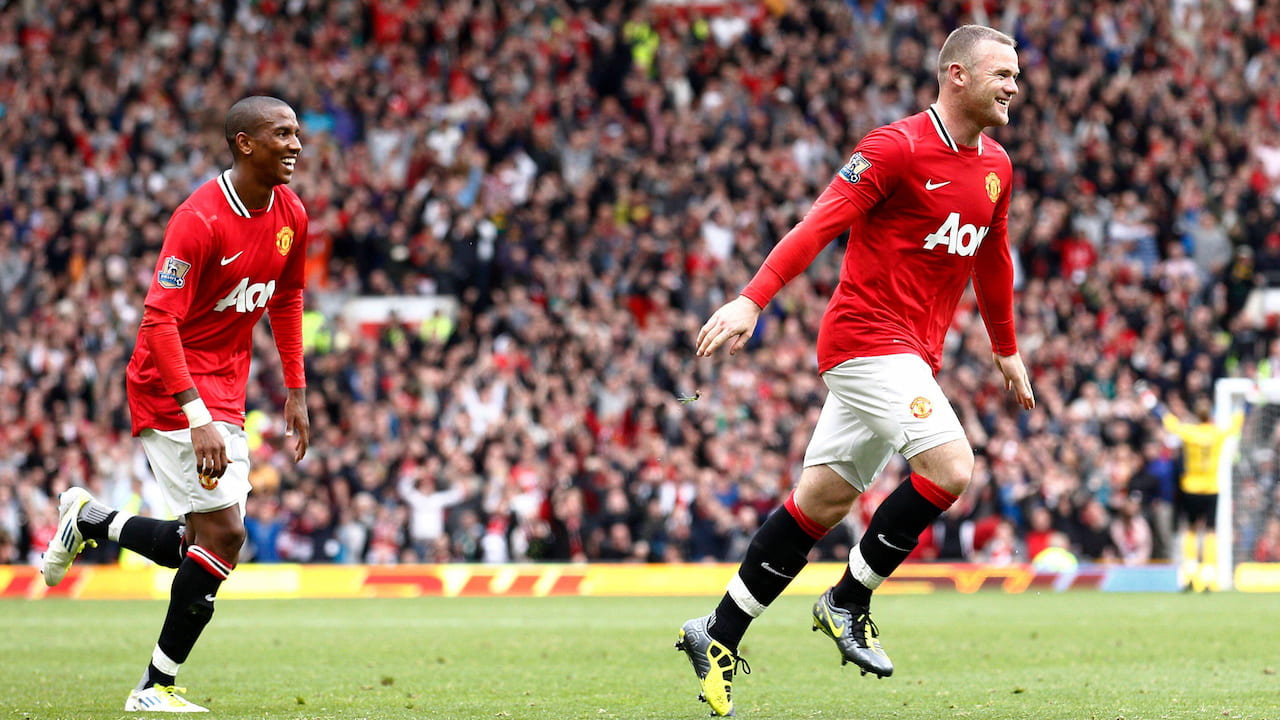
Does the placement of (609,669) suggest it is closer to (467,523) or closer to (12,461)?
A: (467,523)

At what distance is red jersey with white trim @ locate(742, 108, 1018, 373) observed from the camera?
675 cm

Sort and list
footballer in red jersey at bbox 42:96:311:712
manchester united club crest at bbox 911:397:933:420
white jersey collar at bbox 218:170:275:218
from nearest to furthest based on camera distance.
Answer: manchester united club crest at bbox 911:397:933:420
footballer in red jersey at bbox 42:96:311:712
white jersey collar at bbox 218:170:275:218

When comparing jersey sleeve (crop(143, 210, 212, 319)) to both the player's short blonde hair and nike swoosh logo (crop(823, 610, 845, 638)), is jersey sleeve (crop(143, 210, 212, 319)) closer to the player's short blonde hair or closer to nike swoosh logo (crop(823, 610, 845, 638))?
nike swoosh logo (crop(823, 610, 845, 638))

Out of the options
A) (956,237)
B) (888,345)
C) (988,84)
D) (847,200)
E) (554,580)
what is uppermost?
(988,84)

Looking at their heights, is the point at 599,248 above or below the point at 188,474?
below

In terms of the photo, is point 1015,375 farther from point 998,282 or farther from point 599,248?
point 599,248

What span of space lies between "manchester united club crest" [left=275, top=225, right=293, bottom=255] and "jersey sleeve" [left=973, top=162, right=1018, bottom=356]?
304 cm

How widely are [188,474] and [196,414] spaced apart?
0.54 meters

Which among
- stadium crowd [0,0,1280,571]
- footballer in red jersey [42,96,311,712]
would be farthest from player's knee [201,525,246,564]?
stadium crowd [0,0,1280,571]

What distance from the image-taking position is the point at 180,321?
23.6 feet

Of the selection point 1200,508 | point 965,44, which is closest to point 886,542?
point 965,44

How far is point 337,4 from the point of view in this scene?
86.2 feet

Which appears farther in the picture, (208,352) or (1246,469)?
(1246,469)

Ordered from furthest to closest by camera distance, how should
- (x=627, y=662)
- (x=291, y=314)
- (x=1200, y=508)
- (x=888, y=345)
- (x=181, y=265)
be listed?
(x=1200, y=508) → (x=627, y=662) → (x=291, y=314) → (x=181, y=265) → (x=888, y=345)
